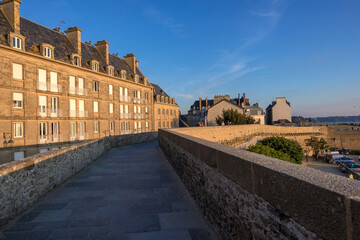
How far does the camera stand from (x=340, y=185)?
169 cm

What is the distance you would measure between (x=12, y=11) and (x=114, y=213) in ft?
80.1

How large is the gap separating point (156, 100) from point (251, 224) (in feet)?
138

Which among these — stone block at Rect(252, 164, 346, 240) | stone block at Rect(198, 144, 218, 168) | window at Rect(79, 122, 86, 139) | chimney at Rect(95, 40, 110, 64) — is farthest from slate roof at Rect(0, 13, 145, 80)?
stone block at Rect(252, 164, 346, 240)

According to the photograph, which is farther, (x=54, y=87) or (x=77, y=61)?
(x=77, y=61)

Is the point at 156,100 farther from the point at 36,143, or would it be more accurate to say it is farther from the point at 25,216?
the point at 25,216

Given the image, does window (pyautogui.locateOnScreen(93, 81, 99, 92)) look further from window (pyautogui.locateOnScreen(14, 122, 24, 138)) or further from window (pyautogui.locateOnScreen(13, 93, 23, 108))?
window (pyautogui.locateOnScreen(14, 122, 24, 138))

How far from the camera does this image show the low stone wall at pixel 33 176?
4.60 metres

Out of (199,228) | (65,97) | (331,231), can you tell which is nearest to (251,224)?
(331,231)

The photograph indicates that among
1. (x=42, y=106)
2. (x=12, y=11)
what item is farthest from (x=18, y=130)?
(x=12, y=11)

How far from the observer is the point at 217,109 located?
163 feet

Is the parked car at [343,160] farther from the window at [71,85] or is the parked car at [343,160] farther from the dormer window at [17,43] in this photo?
the dormer window at [17,43]

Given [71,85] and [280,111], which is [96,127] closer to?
[71,85]

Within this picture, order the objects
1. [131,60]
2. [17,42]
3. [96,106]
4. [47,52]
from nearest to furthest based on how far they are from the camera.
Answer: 1. [17,42]
2. [47,52]
3. [96,106]
4. [131,60]

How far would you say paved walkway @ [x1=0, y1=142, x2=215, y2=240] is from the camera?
420cm
